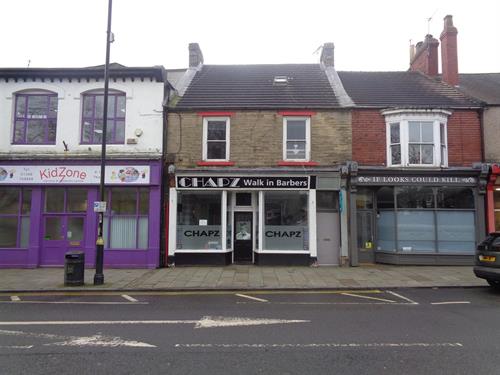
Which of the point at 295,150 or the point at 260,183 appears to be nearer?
the point at 260,183

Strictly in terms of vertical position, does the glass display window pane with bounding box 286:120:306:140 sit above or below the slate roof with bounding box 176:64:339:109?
below

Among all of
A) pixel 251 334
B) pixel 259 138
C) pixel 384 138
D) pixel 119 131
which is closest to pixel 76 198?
pixel 119 131

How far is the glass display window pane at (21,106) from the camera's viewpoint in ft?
53.4

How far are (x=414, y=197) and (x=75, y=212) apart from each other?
44.0ft

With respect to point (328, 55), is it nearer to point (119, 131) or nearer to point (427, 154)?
point (427, 154)

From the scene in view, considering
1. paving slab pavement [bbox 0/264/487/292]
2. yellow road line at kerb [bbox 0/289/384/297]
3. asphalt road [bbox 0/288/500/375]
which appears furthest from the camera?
paving slab pavement [bbox 0/264/487/292]

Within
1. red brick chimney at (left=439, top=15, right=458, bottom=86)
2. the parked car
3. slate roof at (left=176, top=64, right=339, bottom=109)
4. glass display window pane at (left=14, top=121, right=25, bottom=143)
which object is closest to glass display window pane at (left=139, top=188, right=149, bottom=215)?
slate roof at (left=176, top=64, right=339, bottom=109)

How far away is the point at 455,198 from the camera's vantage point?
16031 mm

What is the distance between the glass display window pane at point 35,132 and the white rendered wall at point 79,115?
322mm

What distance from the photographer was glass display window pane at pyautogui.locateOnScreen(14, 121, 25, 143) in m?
16.2

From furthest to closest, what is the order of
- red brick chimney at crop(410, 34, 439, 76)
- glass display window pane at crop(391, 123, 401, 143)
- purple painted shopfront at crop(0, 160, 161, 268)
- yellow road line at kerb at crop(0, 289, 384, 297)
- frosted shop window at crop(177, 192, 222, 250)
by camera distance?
red brick chimney at crop(410, 34, 439, 76)
glass display window pane at crop(391, 123, 401, 143)
frosted shop window at crop(177, 192, 222, 250)
purple painted shopfront at crop(0, 160, 161, 268)
yellow road line at kerb at crop(0, 289, 384, 297)

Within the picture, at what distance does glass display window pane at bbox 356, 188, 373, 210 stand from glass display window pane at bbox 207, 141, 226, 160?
18.7 ft

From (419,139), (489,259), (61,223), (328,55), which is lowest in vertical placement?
(489,259)

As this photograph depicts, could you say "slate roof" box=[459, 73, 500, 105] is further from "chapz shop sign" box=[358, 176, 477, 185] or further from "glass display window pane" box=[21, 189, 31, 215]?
Answer: "glass display window pane" box=[21, 189, 31, 215]
